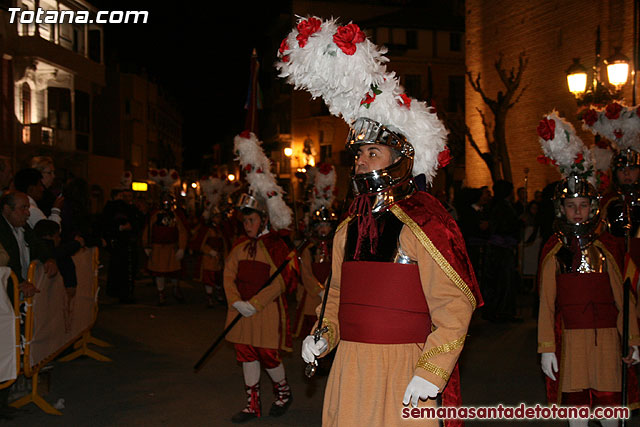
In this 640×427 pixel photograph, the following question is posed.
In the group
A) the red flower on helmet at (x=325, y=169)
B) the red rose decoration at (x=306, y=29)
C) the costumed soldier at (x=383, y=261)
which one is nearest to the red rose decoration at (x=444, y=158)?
the costumed soldier at (x=383, y=261)

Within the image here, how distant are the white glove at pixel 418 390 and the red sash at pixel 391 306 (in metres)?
0.28

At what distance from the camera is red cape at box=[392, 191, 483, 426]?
307 cm

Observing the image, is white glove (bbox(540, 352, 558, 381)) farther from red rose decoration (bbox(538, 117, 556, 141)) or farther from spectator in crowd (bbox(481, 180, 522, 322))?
spectator in crowd (bbox(481, 180, 522, 322))

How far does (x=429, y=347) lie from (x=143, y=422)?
13.0 ft

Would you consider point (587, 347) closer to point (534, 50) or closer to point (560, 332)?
point (560, 332)

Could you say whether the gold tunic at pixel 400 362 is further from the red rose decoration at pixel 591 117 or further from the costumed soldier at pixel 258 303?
the red rose decoration at pixel 591 117

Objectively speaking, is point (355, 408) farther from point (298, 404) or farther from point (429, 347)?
point (298, 404)

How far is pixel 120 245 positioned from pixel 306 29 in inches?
420

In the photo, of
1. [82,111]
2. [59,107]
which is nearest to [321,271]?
[59,107]

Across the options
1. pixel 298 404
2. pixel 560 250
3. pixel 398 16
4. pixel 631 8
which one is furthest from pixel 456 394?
pixel 398 16

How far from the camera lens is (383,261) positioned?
10.5 ft

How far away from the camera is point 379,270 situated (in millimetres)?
3182

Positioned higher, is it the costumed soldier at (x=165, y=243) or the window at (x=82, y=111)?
the window at (x=82, y=111)

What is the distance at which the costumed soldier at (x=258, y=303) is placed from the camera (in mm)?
5980
